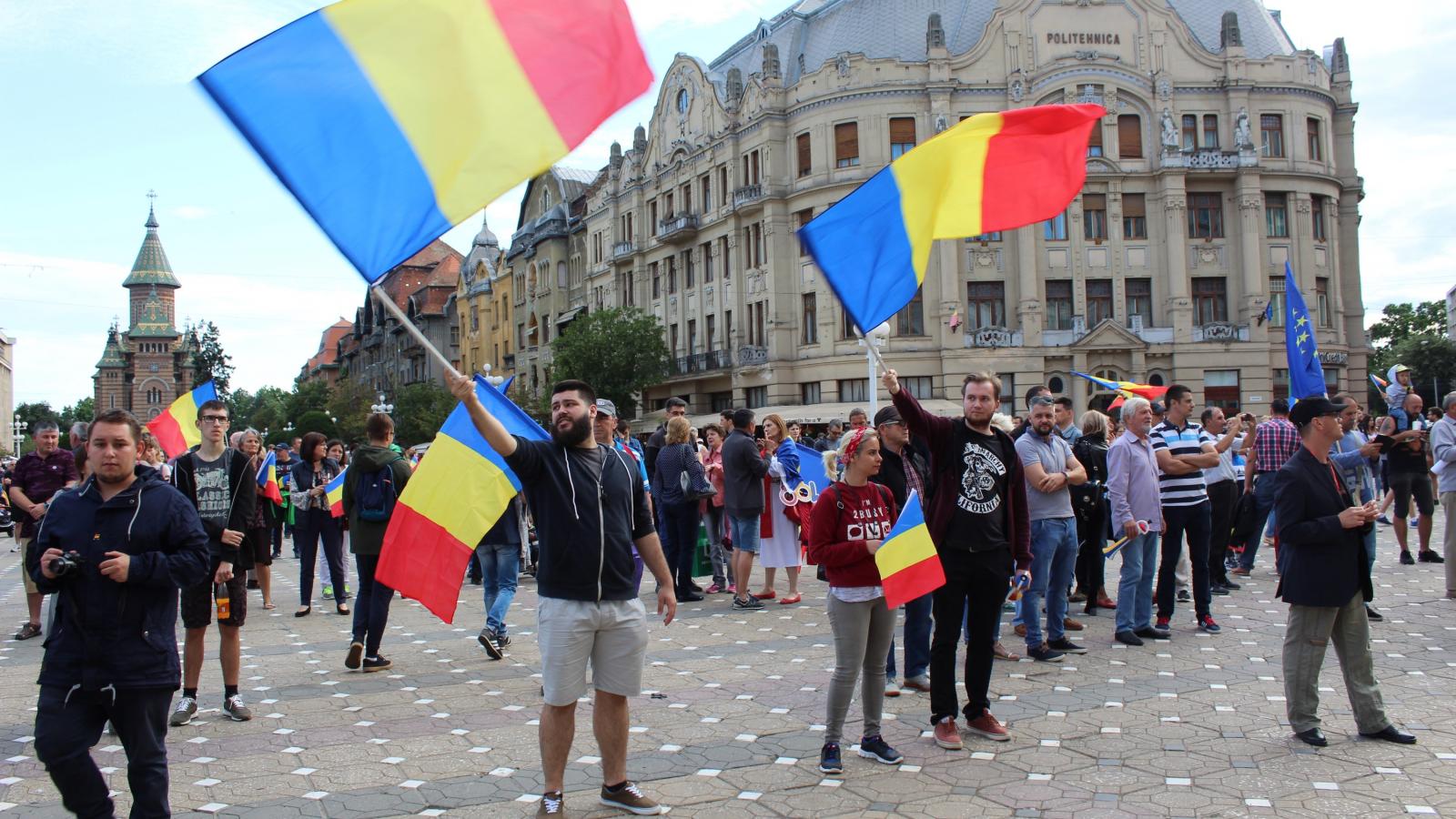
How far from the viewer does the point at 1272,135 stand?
46.1 metres

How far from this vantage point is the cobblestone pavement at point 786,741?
18.1ft

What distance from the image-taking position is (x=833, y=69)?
46.2 metres

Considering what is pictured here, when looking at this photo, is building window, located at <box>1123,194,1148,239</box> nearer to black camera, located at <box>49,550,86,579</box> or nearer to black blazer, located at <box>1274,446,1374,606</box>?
black blazer, located at <box>1274,446,1374,606</box>

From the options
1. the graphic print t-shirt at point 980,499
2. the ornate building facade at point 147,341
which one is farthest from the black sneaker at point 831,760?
the ornate building facade at point 147,341

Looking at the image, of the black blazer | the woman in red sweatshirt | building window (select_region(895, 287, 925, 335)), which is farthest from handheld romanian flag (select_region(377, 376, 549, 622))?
building window (select_region(895, 287, 925, 335))

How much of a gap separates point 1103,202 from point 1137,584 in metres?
39.3

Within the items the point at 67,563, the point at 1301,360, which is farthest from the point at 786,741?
the point at 1301,360

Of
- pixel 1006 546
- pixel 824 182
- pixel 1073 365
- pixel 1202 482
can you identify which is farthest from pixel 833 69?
pixel 1006 546

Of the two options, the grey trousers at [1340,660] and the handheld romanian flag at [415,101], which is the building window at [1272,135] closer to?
the grey trousers at [1340,660]

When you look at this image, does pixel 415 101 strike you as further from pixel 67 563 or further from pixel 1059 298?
pixel 1059 298

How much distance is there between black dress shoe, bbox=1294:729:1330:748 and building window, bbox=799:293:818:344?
1643 inches

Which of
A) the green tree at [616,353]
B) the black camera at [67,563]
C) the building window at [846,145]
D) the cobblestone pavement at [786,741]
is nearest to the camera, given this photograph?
the black camera at [67,563]

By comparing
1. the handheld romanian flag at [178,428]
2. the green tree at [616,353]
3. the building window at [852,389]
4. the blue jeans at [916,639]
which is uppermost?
the green tree at [616,353]

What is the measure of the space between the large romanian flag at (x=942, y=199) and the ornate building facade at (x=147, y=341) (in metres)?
163
